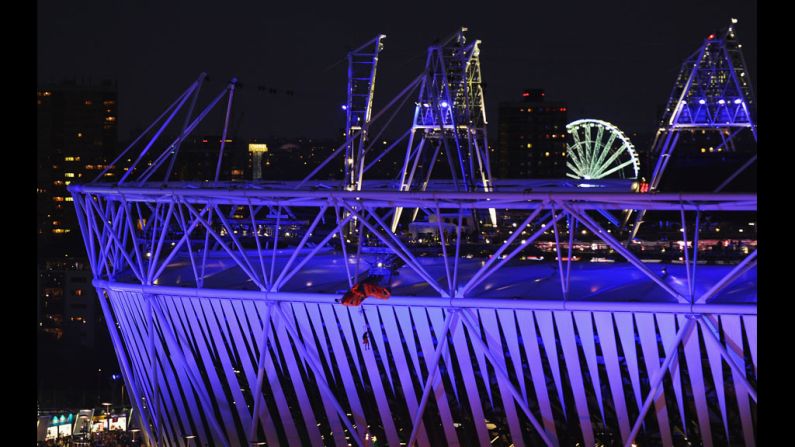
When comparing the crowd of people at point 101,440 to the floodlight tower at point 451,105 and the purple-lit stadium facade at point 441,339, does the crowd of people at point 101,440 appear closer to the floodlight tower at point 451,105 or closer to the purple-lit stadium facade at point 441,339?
the purple-lit stadium facade at point 441,339

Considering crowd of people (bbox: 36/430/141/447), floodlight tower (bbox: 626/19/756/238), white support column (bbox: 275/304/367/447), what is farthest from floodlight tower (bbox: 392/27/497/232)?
crowd of people (bbox: 36/430/141/447)

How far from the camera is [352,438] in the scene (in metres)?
37.8

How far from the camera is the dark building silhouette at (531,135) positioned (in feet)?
391

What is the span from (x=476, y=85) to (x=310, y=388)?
63.5ft

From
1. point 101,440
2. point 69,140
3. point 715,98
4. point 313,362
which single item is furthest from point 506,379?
point 69,140

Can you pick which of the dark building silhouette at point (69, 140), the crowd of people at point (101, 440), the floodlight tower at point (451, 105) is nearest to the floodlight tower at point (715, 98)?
the floodlight tower at point (451, 105)

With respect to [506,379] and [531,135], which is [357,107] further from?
[531,135]

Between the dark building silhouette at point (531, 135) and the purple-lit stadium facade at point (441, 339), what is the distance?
76.8 meters

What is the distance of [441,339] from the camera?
33.3 metres

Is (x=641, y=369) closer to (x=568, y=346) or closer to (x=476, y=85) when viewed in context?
(x=568, y=346)

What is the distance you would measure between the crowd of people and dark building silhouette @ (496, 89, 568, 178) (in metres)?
70.6

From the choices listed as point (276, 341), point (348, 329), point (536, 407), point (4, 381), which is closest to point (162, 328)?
point (276, 341)
